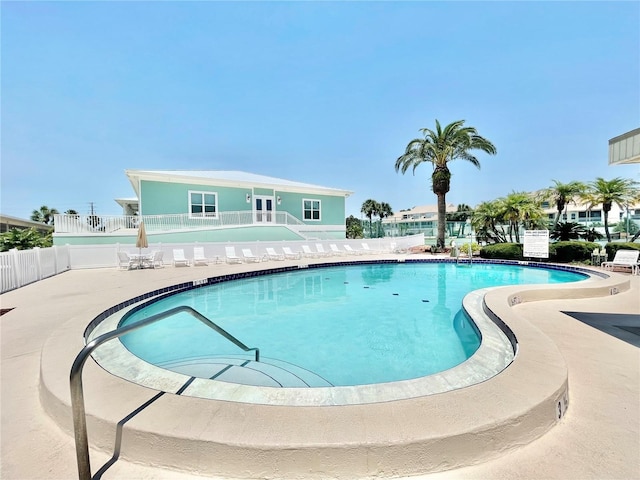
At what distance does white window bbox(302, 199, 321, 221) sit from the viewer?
23.4m

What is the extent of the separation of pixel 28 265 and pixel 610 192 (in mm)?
27011

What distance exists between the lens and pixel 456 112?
1994cm

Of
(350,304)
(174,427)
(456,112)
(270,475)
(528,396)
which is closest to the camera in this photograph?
(270,475)

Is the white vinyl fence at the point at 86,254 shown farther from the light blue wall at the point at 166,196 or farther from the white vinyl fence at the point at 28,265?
the light blue wall at the point at 166,196

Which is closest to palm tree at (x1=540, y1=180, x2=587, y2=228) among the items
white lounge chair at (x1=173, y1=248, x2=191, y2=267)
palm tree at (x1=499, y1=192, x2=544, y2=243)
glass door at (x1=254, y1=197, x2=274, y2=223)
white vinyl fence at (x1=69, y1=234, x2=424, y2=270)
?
palm tree at (x1=499, y1=192, x2=544, y2=243)

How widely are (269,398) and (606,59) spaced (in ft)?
65.7

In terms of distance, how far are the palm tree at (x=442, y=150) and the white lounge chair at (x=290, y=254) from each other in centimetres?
1015

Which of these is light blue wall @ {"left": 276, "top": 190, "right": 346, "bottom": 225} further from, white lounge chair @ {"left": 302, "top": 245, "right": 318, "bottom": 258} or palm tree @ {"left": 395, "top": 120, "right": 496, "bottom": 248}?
palm tree @ {"left": 395, "top": 120, "right": 496, "bottom": 248}

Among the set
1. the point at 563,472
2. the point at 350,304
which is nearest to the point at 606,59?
the point at 350,304

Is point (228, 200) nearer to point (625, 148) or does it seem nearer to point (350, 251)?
point (350, 251)

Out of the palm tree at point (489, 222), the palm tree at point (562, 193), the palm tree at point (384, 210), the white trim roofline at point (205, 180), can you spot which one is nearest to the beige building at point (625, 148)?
the palm tree at point (562, 193)

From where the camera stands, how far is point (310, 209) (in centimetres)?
2373

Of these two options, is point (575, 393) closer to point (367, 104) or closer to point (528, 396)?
point (528, 396)

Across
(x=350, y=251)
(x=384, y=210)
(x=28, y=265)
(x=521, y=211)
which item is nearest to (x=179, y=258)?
(x=28, y=265)
